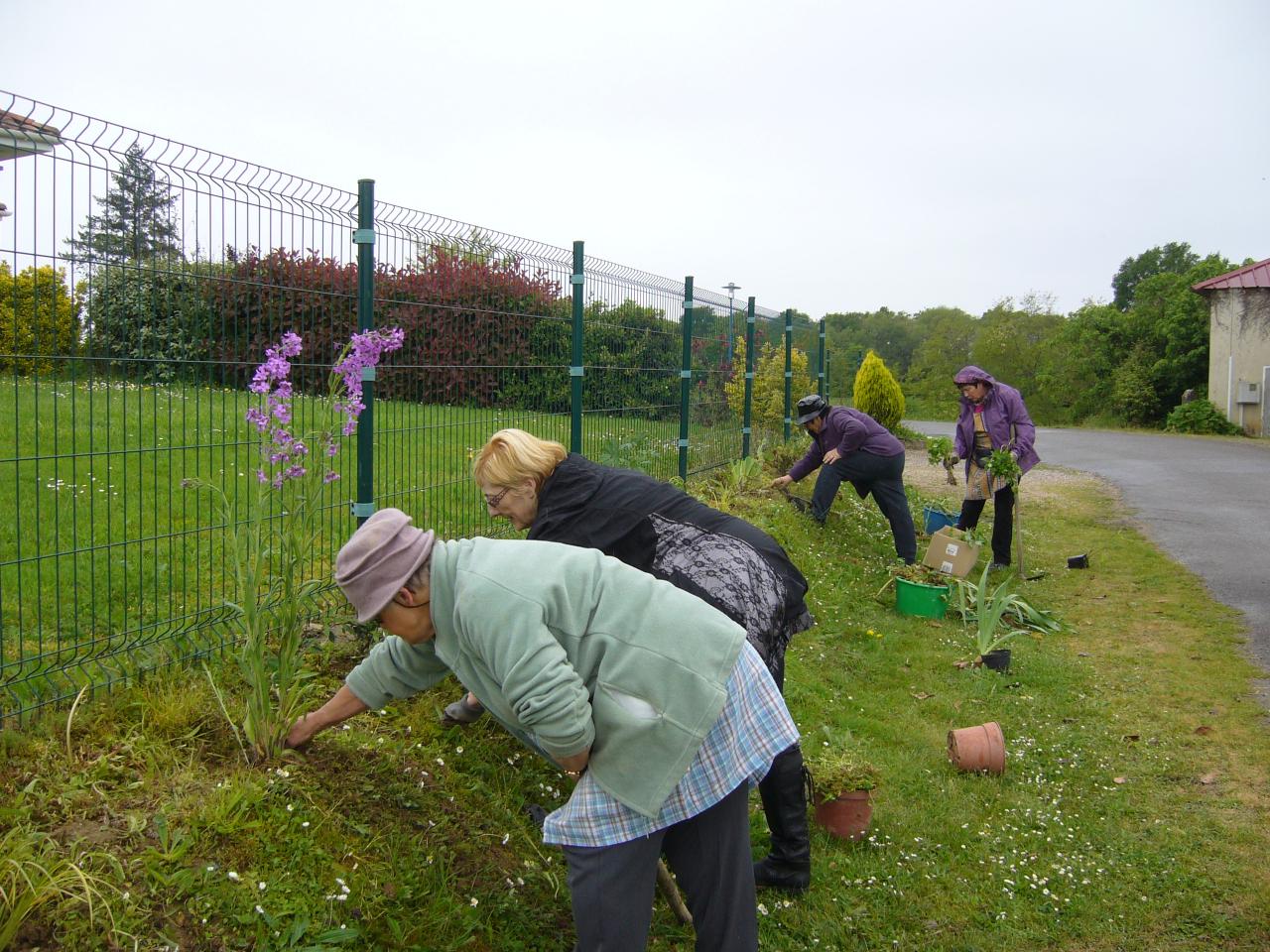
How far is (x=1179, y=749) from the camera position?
17.0 feet

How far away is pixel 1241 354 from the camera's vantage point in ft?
93.3

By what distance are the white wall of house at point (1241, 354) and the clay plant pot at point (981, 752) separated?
1051 inches

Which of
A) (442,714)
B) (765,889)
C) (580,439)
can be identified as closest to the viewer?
(765,889)

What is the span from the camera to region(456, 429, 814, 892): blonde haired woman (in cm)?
346

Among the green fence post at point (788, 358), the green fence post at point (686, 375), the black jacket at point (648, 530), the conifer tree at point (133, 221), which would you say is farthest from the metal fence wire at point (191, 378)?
the green fence post at point (788, 358)

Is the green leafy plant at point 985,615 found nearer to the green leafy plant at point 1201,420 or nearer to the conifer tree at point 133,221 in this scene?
the conifer tree at point 133,221

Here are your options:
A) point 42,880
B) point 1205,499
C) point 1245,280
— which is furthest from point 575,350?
point 1245,280

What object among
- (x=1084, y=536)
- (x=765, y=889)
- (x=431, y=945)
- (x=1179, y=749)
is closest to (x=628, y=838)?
(x=431, y=945)

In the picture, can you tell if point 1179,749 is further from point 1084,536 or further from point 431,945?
point 1084,536

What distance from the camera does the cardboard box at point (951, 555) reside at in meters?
8.06

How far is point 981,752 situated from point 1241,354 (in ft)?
94.0

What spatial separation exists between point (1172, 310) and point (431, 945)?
118 ft

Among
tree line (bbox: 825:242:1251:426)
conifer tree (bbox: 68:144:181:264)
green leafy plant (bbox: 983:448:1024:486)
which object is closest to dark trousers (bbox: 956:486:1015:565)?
green leafy plant (bbox: 983:448:1024:486)

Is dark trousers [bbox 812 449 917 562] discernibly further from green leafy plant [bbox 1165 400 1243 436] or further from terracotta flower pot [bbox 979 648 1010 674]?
green leafy plant [bbox 1165 400 1243 436]
